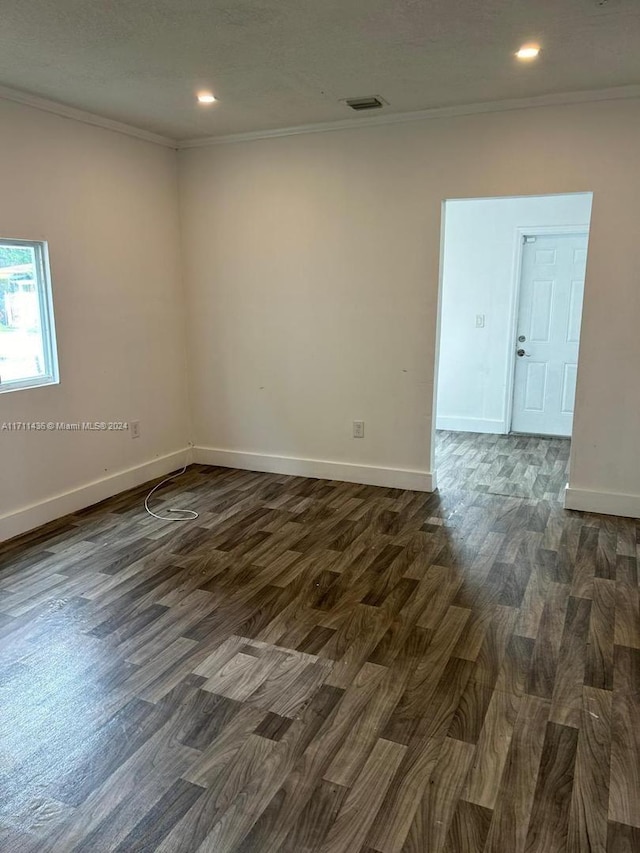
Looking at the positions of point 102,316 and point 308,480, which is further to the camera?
point 308,480

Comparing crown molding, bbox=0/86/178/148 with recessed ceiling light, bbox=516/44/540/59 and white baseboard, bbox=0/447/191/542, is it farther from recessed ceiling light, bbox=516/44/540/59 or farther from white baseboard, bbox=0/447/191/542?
recessed ceiling light, bbox=516/44/540/59

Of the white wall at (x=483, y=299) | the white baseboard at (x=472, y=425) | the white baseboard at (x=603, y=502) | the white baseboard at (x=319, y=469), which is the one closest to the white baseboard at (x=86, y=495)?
the white baseboard at (x=319, y=469)

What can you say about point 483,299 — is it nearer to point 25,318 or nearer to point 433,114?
point 433,114

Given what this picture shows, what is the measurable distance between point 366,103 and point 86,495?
3.26 metres

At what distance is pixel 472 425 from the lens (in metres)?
6.55

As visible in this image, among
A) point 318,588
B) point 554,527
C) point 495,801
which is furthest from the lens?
point 554,527

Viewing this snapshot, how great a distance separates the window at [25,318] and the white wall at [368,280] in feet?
4.72

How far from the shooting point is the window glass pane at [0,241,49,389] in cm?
367

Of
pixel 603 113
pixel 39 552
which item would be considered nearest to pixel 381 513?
pixel 39 552

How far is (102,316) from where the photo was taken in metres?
4.32

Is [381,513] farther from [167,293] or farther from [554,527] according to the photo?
[167,293]

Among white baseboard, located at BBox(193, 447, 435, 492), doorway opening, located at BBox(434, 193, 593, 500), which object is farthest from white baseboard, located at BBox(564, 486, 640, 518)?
doorway opening, located at BBox(434, 193, 593, 500)

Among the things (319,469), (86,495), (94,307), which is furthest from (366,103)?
(86,495)

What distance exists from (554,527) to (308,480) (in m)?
1.92
